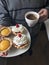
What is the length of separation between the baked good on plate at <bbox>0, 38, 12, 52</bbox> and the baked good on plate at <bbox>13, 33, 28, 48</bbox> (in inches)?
1.1

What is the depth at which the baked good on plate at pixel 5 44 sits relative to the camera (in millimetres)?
795

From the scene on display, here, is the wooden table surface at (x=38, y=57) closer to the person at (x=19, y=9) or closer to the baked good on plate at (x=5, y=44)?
the person at (x=19, y=9)

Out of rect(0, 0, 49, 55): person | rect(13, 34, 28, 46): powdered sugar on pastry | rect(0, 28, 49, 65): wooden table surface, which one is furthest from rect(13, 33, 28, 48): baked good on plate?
rect(0, 28, 49, 65): wooden table surface

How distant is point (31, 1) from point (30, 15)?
12 cm

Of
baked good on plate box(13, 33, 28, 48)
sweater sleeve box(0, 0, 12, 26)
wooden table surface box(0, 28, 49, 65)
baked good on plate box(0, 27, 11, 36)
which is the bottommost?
wooden table surface box(0, 28, 49, 65)

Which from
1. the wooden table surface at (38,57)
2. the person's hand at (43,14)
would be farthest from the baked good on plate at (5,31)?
the wooden table surface at (38,57)

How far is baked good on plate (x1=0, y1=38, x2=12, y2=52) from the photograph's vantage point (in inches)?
31.3

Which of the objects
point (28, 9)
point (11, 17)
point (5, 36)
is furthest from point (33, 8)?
point (5, 36)

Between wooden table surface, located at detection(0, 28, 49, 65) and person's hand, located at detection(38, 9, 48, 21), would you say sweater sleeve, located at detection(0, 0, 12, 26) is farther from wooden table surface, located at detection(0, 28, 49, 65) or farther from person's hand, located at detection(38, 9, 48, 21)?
wooden table surface, located at detection(0, 28, 49, 65)

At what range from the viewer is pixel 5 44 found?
31.9 inches

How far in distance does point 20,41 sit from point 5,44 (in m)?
0.08

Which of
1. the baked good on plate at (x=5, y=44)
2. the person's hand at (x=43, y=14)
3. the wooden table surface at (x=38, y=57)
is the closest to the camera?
the baked good on plate at (x=5, y=44)

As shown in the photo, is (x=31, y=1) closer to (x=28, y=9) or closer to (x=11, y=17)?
(x=28, y=9)

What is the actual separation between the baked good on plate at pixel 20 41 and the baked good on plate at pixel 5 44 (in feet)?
0.10
